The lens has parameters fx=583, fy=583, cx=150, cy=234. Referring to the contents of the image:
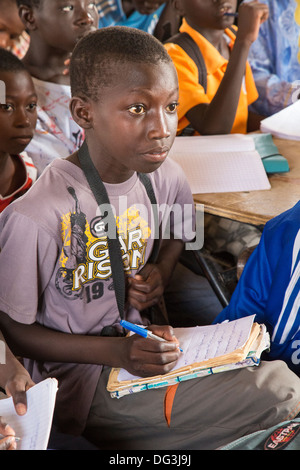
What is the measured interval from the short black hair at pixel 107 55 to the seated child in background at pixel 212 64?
835 mm

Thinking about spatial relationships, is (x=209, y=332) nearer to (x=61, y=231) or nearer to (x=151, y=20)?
(x=61, y=231)

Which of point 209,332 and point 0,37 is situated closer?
point 209,332

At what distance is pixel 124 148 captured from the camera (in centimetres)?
124

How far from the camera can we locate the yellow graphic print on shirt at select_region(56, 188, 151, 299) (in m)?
1.26

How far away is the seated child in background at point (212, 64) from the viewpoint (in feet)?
6.77

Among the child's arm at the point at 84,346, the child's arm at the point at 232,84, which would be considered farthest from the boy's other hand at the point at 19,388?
the child's arm at the point at 232,84

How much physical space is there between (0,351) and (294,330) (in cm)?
62

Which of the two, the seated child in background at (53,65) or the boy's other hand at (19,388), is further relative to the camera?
the seated child in background at (53,65)

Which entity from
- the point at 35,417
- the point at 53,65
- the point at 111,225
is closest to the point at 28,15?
the point at 53,65

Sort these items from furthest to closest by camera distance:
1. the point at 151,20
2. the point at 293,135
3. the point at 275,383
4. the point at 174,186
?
1. the point at 151,20
2. the point at 293,135
3. the point at 174,186
4. the point at 275,383

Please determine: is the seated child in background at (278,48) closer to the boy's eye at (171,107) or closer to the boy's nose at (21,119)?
the boy's nose at (21,119)

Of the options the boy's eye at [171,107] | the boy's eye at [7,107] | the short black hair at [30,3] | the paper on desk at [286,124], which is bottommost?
the paper on desk at [286,124]
